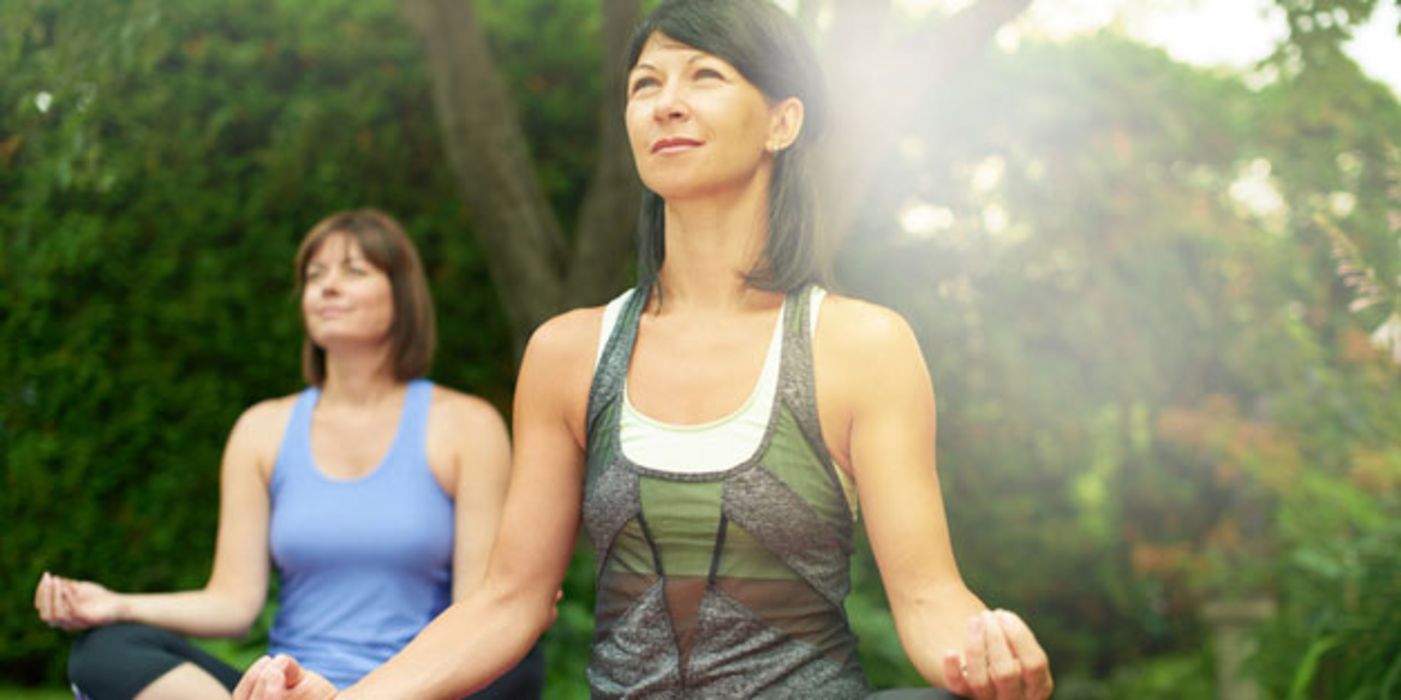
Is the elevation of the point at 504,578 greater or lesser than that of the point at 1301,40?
lesser

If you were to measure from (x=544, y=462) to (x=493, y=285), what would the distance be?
12.8 feet

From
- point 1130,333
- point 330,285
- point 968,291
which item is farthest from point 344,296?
point 1130,333

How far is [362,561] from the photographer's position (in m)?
3.33

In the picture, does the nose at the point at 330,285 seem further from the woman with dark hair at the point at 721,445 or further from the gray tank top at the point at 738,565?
the gray tank top at the point at 738,565

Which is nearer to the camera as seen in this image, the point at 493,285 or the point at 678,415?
the point at 678,415

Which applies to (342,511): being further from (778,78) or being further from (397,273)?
(778,78)

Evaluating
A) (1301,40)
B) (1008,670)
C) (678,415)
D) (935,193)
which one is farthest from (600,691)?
(935,193)

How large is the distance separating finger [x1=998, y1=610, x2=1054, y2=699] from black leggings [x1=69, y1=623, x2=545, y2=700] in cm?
148

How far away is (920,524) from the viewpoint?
1935 mm

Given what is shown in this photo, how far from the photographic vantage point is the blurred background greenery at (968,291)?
504cm

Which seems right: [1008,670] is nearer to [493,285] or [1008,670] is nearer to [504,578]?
[504,578]

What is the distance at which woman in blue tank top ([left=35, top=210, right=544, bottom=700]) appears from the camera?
3.05 meters

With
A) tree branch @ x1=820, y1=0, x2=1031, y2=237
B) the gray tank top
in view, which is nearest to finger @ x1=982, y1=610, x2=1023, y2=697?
the gray tank top

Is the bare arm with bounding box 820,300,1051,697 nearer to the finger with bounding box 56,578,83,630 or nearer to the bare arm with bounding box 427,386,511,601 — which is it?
the bare arm with bounding box 427,386,511,601
